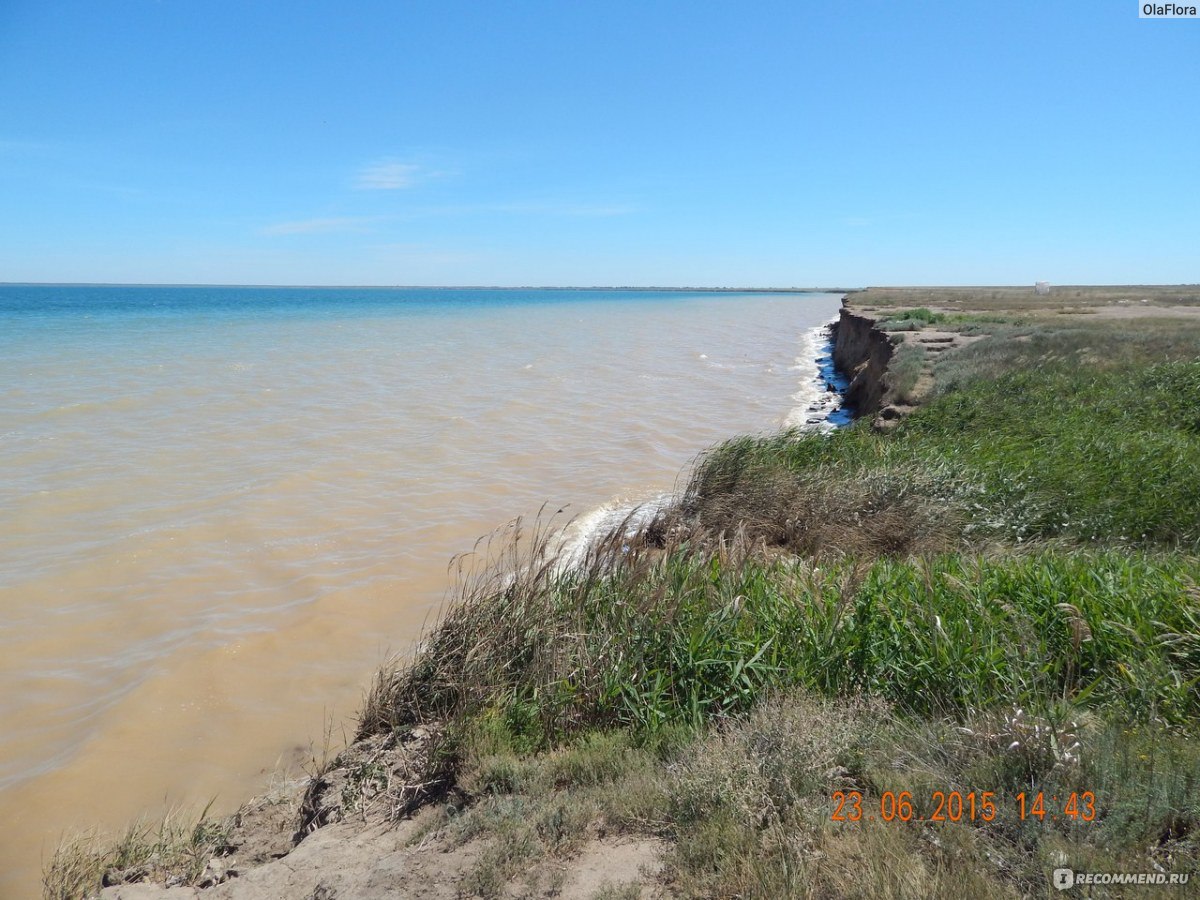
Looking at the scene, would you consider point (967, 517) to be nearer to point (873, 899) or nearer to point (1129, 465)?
point (1129, 465)

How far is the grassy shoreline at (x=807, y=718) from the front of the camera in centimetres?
249

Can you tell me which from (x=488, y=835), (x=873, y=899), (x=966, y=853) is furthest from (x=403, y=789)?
(x=966, y=853)

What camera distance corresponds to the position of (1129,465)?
7230mm

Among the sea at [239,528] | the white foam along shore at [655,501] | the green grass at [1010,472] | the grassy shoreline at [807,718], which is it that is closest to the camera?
the grassy shoreline at [807,718]

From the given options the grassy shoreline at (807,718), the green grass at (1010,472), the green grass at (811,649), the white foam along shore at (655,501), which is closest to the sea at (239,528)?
the white foam along shore at (655,501)

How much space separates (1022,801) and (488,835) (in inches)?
85.1

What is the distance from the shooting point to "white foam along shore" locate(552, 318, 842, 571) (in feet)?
25.3
